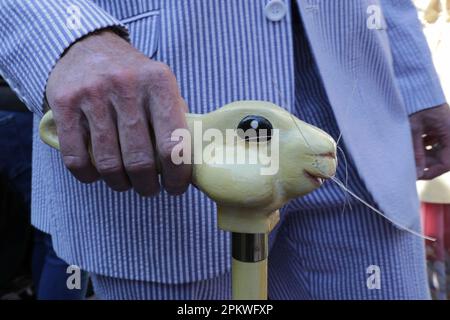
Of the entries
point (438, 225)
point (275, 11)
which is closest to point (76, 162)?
point (275, 11)

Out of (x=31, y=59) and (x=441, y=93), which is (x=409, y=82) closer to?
(x=441, y=93)

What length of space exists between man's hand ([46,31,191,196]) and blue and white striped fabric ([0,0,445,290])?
0.26ft

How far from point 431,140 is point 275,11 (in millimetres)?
388

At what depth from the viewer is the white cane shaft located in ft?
1.53

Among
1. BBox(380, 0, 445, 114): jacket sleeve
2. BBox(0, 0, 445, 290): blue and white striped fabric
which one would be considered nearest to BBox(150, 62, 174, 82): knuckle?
BBox(0, 0, 445, 290): blue and white striped fabric

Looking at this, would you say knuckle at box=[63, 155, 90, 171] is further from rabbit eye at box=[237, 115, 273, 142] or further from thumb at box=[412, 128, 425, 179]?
thumb at box=[412, 128, 425, 179]

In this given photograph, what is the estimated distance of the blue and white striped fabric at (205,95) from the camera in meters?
0.57

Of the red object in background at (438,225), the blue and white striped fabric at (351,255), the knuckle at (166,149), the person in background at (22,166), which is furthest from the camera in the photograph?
the red object in background at (438,225)

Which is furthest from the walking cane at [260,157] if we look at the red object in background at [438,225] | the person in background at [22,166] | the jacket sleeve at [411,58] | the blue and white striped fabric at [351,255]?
the red object in background at [438,225]

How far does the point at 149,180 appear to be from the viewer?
16.7 inches

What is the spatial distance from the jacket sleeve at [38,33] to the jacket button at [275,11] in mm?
191

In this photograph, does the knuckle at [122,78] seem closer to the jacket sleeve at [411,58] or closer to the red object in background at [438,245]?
the jacket sleeve at [411,58]
